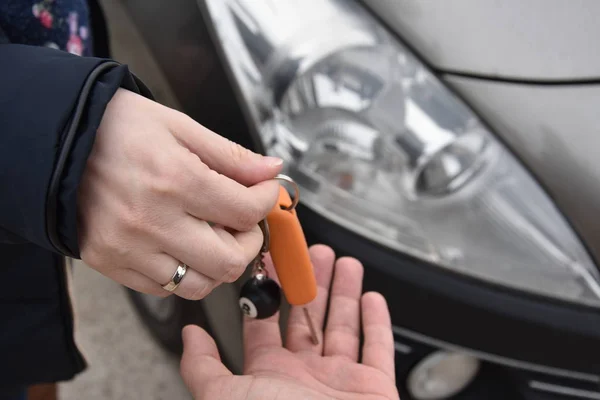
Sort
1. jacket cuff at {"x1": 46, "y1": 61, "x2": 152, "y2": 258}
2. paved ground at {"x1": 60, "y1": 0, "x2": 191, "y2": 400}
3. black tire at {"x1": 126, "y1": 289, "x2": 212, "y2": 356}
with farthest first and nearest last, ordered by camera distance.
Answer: paved ground at {"x1": 60, "y1": 0, "x2": 191, "y2": 400}, black tire at {"x1": 126, "y1": 289, "x2": 212, "y2": 356}, jacket cuff at {"x1": 46, "y1": 61, "x2": 152, "y2": 258}

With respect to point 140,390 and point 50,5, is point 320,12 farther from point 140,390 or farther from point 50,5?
point 140,390

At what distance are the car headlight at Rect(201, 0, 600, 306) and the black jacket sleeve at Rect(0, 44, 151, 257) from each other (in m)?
0.40

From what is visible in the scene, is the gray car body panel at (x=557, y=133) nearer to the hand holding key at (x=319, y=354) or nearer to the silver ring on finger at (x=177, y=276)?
the hand holding key at (x=319, y=354)

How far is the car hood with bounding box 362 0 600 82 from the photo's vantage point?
875 millimetres

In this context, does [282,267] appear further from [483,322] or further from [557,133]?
[557,133]

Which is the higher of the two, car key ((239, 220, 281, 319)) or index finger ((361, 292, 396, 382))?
car key ((239, 220, 281, 319))

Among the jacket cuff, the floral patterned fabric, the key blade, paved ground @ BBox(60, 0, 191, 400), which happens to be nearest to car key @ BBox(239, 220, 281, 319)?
the key blade

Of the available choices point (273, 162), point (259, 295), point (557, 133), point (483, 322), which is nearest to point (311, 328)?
point (259, 295)

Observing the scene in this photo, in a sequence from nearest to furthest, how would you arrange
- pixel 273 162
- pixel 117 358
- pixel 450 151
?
pixel 273 162
pixel 450 151
pixel 117 358

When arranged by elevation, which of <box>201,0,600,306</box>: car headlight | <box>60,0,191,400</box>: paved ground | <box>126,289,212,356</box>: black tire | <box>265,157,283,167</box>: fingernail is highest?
<box>265,157,283,167</box>: fingernail

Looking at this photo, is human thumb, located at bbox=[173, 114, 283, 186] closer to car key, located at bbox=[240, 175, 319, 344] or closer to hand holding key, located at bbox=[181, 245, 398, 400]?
car key, located at bbox=[240, 175, 319, 344]

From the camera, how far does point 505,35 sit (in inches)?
35.7

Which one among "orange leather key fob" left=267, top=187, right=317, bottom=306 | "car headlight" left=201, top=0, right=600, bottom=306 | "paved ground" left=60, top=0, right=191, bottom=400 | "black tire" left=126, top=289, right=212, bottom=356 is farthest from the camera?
"paved ground" left=60, top=0, right=191, bottom=400

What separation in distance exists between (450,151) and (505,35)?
224mm
